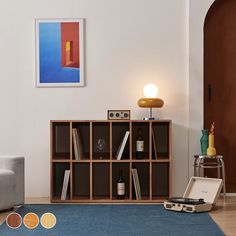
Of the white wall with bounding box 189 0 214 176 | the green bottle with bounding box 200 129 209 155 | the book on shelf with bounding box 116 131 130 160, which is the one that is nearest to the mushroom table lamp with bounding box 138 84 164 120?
the book on shelf with bounding box 116 131 130 160

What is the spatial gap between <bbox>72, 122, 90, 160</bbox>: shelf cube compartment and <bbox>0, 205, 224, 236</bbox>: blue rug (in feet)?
1.95

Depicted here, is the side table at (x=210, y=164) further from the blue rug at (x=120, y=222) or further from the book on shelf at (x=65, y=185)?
the book on shelf at (x=65, y=185)

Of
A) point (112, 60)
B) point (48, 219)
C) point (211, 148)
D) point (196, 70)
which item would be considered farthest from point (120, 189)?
point (48, 219)

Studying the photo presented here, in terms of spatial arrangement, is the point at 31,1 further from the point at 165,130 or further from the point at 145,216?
the point at 145,216

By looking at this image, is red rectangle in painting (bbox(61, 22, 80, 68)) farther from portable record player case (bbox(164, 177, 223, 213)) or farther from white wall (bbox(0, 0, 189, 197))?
portable record player case (bbox(164, 177, 223, 213))

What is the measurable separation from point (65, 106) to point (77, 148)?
1.75 ft

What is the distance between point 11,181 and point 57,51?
1.55 meters

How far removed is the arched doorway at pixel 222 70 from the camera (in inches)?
238

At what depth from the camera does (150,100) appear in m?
5.62

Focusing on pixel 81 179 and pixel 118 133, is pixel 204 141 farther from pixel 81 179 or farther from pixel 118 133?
pixel 81 179

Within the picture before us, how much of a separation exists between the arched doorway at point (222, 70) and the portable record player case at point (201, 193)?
2.67 ft

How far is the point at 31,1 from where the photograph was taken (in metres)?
5.98

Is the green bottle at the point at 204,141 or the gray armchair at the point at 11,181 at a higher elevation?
the green bottle at the point at 204,141

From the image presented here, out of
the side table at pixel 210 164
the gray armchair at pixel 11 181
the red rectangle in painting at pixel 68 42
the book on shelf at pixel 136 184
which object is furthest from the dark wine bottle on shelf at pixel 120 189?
the red rectangle in painting at pixel 68 42
